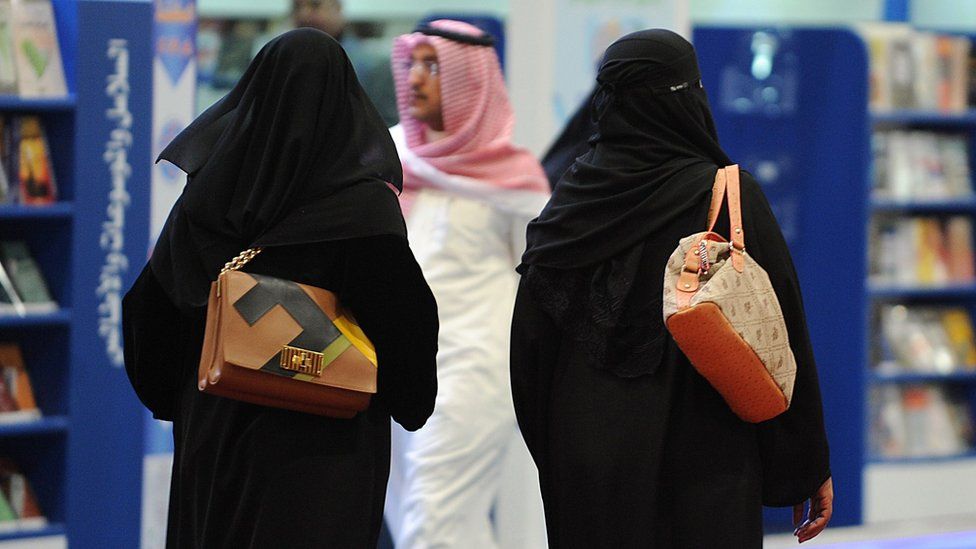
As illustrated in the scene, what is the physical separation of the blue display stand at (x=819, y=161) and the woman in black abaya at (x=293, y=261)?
3132 millimetres

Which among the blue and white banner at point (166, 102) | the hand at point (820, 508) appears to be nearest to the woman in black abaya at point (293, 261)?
the hand at point (820, 508)

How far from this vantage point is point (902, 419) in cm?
593

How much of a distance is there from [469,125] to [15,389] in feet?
5.58

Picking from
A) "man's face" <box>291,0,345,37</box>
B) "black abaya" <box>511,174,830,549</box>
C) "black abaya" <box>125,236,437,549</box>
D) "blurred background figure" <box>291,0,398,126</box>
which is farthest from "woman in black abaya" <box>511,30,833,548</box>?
"man's face" <box>291,0,345,37</box>

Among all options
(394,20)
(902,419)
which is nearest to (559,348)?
(394,20)

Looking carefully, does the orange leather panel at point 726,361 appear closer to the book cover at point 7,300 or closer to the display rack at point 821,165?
the book cover at point 7,300

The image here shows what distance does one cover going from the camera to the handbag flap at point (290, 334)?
2252mm

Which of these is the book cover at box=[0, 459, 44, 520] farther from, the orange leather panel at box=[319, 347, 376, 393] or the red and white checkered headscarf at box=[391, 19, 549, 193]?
the orange leather panel at box=[319, 347, 376, 393]

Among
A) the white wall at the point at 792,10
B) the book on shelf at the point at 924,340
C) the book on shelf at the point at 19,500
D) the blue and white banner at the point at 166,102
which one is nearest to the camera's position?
the blue and white banner at the point at 166,102

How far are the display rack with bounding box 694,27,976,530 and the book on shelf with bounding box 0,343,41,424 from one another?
2.59m

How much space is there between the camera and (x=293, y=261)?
2.35m

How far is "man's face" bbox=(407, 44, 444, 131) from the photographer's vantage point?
157 inches

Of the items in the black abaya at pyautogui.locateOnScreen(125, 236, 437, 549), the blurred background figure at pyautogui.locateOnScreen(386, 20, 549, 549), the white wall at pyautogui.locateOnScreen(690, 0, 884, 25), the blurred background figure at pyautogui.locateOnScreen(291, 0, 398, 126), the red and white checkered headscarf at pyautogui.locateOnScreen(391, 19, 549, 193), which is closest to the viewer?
the black abaya at pyautogui.locateOnScreen(125, 236, 437, 549)

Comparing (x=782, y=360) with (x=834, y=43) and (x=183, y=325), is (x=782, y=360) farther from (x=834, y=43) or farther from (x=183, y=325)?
(x=834, y=43)
